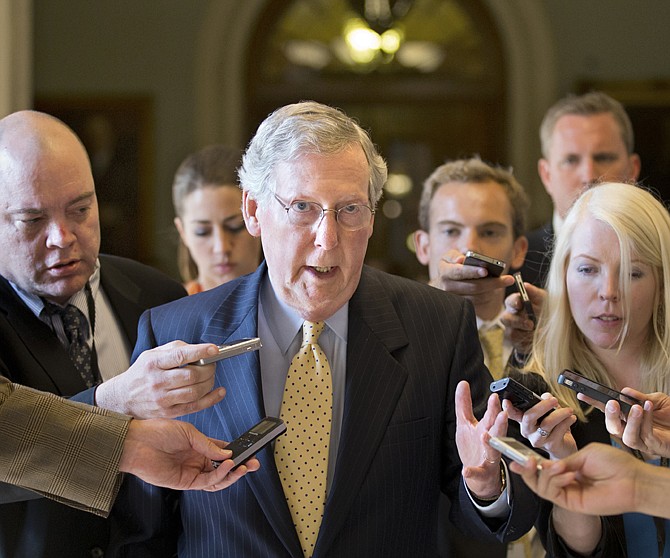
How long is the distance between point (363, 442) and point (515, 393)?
1.31 feet

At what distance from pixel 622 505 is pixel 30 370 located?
5.46ft

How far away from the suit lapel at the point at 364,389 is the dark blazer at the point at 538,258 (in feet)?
4.37

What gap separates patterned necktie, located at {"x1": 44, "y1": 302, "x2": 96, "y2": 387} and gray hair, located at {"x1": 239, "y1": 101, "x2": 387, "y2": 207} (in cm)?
79

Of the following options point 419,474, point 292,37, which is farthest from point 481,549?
point 292,37

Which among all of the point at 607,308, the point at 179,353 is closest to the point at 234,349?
the point at 179,353

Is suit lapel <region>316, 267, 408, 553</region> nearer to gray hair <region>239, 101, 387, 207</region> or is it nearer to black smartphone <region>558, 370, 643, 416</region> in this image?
gray hair <region>239, 101, 387, 207</region>

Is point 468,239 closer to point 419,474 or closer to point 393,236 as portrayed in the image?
point 419,474

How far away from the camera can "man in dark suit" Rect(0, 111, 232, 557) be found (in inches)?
108

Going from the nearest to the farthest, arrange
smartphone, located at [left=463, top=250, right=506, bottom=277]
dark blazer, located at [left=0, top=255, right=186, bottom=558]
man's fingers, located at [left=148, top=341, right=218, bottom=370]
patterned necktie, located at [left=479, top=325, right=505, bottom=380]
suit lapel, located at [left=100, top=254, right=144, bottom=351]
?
1. man's fingers, located at [left=148, top=341, right=218, bottom=370]
2. dark blazer, located at [left=0, top=255, right=186, bottom=558]
3. smartphone, located at [left=463, top=250, right=506, bottom=277]
4. suit lapel, located at [left=100, top=254, right=144, bottom=351]
5. patterned necktie, located at [left=479, top=325, right=505, bottom=380]

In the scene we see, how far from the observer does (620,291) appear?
2.72 metres

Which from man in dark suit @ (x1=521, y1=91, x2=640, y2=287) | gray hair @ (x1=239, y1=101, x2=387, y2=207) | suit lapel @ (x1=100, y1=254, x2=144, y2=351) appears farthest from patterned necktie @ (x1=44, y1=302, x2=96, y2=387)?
man in dark suit @ (x1=521, y1=91, x2=640, y2=287)

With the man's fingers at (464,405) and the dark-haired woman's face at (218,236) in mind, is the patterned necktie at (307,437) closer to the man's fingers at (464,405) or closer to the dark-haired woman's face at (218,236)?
the man's fingers at (464,405)

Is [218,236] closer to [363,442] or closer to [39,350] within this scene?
[39,350]

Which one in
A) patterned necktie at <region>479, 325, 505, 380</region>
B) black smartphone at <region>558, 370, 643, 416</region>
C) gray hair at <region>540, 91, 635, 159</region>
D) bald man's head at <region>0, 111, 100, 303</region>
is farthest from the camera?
gray hair at <region>540, 91, 635, 159</region>
